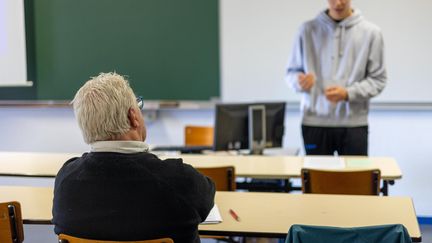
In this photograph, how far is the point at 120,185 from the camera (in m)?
1.75

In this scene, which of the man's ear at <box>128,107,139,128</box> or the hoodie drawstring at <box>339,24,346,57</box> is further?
the hoodie drawstring at <box>339,24,346,57</box>

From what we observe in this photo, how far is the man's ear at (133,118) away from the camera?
184 cm

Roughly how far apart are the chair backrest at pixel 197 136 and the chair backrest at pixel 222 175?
5.33 ft

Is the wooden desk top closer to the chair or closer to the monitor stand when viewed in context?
the monitor stand

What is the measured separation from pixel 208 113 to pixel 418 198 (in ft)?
6.73

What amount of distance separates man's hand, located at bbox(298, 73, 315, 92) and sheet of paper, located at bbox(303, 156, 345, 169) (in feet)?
1.92

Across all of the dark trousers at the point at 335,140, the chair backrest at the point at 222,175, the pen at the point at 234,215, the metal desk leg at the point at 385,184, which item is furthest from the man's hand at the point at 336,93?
the pen at the point at 234,215

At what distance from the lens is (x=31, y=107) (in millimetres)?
5559

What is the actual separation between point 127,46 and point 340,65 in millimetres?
2163

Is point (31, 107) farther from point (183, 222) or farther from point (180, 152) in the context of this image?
point (183, 222)

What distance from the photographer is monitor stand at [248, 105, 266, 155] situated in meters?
3.92

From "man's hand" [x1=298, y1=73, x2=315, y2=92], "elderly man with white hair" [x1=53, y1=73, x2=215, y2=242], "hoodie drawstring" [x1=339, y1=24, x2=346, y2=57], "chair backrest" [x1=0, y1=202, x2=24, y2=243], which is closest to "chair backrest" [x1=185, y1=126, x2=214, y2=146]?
"man's hand" [x1=298, y1=73, x2=315, y2=92]

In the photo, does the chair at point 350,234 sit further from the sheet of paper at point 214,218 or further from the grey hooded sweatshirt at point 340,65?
the grey hooded sweatshirt at point 340,65

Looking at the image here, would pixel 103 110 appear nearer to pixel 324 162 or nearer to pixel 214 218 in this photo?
pixel 214 218
